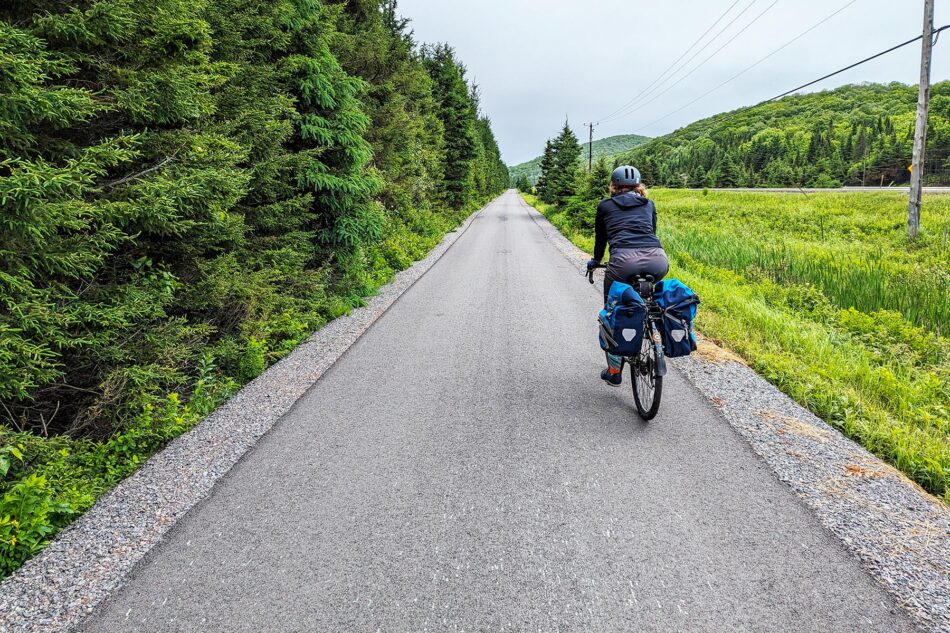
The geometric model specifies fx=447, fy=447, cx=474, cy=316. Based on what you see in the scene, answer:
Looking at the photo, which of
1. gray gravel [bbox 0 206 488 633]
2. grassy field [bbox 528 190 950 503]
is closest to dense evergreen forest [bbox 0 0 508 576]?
gray gravel [bbox 0 206 488 633]

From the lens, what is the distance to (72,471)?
3057 mm

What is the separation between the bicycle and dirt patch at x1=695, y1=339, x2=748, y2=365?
1905mm

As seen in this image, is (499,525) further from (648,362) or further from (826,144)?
(826,144)

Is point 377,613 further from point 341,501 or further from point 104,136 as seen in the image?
point 104,136

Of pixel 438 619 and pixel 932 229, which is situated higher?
pixel 932 229

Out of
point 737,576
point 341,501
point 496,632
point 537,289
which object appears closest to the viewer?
point 496,632

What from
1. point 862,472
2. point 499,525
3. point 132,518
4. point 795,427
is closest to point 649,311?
point 795,427

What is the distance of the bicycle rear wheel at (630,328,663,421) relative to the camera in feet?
12.6

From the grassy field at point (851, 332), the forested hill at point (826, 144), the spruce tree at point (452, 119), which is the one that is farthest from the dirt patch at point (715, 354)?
the forested hill at point (826, 144)

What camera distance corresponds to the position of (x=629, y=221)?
420 cm

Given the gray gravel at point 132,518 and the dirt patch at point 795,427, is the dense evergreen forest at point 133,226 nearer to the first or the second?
the gray gravel at point 132,518

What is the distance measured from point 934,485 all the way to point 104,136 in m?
6.89

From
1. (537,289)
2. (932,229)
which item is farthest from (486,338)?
(932,229)

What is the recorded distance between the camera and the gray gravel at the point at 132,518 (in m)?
2.17
